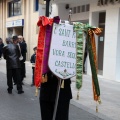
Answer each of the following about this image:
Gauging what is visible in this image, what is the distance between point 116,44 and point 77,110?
5849mm

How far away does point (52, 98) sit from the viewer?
4.13 meters

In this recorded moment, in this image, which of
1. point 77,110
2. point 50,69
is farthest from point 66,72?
point 77,110

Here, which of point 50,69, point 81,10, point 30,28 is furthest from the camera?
point 30,28

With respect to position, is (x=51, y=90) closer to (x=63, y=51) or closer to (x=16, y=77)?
(x=63, y=51)

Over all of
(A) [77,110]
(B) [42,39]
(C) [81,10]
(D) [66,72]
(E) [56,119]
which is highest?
(C) [81,10]

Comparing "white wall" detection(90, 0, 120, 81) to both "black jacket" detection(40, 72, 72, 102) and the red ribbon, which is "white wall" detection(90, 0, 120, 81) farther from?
the red ribbon

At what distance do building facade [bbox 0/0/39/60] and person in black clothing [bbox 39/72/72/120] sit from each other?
14.5 metres

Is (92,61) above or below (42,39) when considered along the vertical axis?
below

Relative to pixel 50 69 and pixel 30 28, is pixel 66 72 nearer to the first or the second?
pixel 50 69

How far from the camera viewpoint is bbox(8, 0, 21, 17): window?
2504cm

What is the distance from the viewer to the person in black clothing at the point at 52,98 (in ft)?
13.6

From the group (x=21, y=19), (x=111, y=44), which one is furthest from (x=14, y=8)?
(x=111, y=44)

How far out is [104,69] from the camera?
13492mm

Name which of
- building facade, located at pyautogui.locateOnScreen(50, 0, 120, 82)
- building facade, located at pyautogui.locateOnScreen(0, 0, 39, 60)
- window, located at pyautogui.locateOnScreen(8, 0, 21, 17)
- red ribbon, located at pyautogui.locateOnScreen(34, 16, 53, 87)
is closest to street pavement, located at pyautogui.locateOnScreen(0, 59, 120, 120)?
building facade, located at pyautogui.locateOnScreen(50, 0, 120, 82)
